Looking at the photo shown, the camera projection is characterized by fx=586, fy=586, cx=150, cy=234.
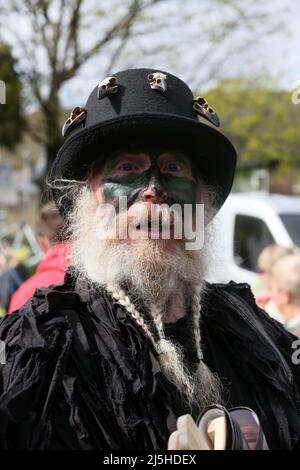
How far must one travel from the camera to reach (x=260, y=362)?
5.98ft

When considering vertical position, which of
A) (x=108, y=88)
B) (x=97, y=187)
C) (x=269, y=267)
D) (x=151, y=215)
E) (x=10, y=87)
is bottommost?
(x=269, y=267)

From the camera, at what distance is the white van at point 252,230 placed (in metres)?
6.01

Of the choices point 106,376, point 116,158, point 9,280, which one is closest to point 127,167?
point 116,158

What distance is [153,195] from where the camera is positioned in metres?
1.78

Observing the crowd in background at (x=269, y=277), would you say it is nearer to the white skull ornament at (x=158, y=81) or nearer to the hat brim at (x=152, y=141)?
the hat brim at (x=152, y=141)

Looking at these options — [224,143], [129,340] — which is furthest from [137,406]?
[224,143]

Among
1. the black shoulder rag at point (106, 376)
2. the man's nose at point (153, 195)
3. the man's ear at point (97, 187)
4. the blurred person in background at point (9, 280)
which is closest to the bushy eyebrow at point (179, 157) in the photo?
the man's nose at point (153, 195)

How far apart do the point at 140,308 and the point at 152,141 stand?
0.52 metres

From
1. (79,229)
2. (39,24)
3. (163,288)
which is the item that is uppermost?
(39,24)

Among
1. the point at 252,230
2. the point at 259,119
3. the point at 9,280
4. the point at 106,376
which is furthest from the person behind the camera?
the point at 259,119

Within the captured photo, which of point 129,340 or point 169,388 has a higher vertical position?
point 129,340

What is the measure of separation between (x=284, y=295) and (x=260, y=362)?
2068mm

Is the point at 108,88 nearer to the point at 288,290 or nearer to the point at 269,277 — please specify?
the point at 288,290

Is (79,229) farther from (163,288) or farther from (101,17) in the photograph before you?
(101,17)
